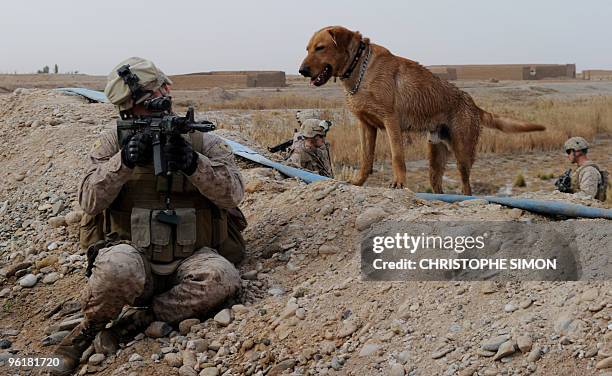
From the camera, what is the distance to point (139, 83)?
14.1 feet

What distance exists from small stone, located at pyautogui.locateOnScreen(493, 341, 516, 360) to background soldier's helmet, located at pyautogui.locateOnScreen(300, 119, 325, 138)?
493 centimetres

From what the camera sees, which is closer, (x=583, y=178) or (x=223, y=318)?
(x=223, y=318)

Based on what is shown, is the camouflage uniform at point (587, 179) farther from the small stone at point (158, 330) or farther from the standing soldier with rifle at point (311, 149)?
the small stone at point (158, 330)

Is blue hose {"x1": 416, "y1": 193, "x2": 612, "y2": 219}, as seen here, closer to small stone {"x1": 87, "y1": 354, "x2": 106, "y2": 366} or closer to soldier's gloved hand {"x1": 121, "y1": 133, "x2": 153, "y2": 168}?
soldier's gloved hand {"x1": 121, "y1": 133, "x2": 153, "y2": 168}

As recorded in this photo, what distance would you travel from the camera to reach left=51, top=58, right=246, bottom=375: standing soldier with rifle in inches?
162

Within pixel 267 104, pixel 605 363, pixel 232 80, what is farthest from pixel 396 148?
pixel 232 80

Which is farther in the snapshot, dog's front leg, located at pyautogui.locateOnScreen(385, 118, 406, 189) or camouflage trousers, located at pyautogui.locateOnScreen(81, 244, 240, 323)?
dog's front leg, located at pyautogui.locateOnScreen(385, 118, 406, 189)

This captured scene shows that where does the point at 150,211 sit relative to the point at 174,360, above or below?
above

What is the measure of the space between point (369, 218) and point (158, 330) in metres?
1.46

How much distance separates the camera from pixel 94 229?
4629 mm

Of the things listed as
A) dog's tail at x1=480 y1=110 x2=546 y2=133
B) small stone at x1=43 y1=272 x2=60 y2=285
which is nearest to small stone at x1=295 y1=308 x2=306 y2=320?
small stone at x1=43 y1=272 x2=60 y2=285

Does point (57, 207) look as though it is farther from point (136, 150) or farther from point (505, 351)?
point (505, 351)

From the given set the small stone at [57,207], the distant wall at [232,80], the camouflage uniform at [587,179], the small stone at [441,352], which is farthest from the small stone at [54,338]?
the distant wall at [232,80]

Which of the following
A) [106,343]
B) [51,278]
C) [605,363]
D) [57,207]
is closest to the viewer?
[605,363]
